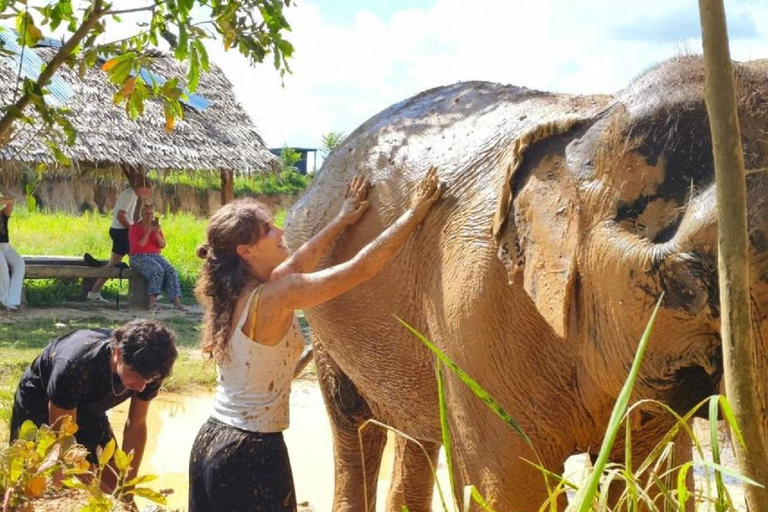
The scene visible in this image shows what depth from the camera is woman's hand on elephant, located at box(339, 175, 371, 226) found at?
372cm

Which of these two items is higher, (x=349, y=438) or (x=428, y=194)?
(x=428, y=194)

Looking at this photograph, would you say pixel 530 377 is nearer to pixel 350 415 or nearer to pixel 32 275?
pixel 350 415

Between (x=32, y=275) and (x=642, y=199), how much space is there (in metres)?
11.4

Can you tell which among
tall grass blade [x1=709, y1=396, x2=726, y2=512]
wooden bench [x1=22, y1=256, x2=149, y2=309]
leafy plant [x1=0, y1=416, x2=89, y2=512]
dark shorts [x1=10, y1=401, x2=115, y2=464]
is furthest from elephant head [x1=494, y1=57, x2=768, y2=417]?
wooden bench [x1=22, y1=256, x2=149, y2=309]

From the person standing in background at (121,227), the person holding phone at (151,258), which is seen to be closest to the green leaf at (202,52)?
the person holding phone at (151,258)

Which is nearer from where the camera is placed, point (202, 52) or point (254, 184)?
point (202, 52)

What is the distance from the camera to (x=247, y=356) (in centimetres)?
360

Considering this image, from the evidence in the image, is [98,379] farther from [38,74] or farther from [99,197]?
[99,197]

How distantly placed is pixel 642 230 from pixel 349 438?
8.95 feet

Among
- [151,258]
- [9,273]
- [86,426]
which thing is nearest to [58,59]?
[86,426]

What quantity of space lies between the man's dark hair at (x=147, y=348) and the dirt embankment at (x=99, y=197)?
795 inches

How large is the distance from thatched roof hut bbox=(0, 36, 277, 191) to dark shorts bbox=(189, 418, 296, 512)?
9577mm

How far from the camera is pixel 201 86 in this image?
1608 cm

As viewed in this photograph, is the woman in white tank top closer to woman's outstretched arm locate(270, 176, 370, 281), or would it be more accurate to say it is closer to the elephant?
woman's outstretched arm locate(270, 176, 370, 281)
